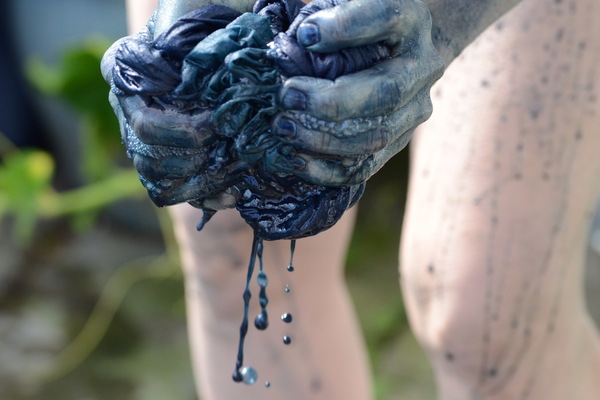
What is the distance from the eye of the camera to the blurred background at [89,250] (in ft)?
6.18

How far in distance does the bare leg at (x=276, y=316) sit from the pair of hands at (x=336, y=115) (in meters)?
0.37

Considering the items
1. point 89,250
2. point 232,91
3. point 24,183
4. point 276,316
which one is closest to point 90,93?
point 24,183

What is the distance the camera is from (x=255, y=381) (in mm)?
1206

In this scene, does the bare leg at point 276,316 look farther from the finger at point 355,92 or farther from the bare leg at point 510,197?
the finger at point 355,92

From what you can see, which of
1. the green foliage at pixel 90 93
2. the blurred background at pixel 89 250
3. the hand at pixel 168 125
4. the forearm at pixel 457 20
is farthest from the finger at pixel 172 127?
the green foliage at pixel 90 93

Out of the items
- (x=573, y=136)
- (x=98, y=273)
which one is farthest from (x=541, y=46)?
(x=98, y=273)

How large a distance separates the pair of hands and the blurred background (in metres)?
1.19

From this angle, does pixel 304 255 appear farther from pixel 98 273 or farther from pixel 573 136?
pixel 98 273

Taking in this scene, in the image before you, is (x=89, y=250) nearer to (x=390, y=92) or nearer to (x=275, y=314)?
(x=275, y=314)

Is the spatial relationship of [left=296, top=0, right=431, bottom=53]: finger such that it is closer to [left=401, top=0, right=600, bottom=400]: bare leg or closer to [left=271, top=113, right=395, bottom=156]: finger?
[left=271, top=113, right=395, bottom=156]: finger

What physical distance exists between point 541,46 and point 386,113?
43 centimetres

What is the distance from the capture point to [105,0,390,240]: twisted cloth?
660 mm

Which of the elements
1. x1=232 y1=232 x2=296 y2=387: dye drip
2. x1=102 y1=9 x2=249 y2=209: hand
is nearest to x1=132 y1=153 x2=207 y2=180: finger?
x1=102 y1=9 x2=249 y2=209: hand

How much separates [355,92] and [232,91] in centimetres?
10
